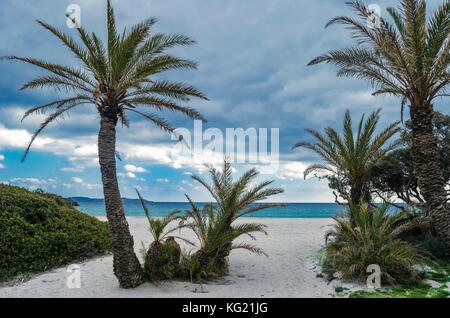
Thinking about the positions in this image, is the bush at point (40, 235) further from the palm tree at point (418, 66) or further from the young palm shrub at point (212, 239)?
the palm tree at point (418, 66)

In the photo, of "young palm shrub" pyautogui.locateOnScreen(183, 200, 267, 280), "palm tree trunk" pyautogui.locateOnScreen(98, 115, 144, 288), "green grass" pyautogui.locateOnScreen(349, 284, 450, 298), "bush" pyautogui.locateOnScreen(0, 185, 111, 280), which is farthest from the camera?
"bush" pyautogui.locateOnScreen(0, 185, 111, 280)

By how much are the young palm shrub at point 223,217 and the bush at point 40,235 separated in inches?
190

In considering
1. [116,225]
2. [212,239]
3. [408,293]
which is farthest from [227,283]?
[408,293]

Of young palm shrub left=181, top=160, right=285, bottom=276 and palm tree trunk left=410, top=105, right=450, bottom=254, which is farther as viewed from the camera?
palm tree trunk left=410, top=105, right=450, bottom=254

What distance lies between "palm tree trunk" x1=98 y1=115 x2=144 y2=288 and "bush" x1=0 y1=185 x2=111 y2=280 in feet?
11.7

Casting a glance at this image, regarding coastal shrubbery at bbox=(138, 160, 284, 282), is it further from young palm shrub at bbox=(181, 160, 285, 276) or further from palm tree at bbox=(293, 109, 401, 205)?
palm tree at bbox=(293, 109, 401, 205)

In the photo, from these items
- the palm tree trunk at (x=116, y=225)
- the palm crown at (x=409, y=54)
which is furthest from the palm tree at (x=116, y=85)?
the palm crown at (x=409, y=54)

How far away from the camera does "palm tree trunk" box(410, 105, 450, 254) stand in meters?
10.1

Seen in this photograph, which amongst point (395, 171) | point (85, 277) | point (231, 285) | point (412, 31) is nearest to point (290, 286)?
point (231, 285)

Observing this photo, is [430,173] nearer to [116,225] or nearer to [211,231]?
[211,231]

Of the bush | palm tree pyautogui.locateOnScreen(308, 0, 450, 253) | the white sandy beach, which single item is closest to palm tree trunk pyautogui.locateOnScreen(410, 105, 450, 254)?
palm tree pyautogui.locateOnScreen(308, 0, 450, 253)
